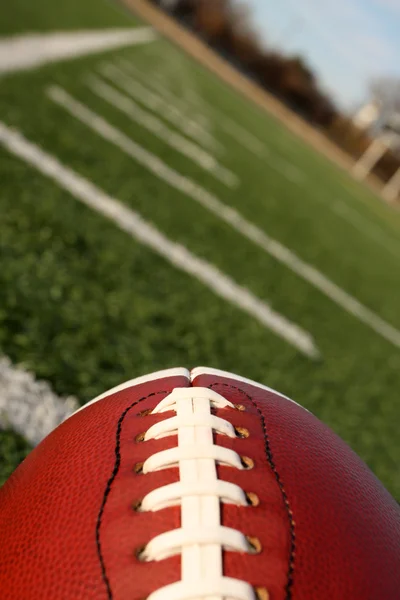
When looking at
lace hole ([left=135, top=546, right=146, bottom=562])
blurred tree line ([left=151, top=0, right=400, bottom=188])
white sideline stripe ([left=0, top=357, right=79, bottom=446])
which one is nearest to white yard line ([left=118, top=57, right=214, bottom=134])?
white sideline stripe ([left=0, top=357, right=79, bottom=446])

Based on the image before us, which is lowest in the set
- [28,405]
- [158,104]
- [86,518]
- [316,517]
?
[28,405]

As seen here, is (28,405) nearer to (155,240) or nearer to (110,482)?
(110,482)

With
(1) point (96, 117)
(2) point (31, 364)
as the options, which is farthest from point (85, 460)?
(1) point (96, 117)

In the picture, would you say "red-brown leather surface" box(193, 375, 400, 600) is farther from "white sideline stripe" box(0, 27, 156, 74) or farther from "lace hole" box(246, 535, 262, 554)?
"white sideline stripe" box(0, 27, 156, 74)

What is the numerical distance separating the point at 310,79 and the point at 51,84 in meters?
42.6

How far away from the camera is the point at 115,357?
91.0 inches

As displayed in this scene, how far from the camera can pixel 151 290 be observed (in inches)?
116

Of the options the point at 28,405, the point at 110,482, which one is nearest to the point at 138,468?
the point at 110,482

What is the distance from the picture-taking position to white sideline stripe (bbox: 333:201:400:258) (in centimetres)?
995

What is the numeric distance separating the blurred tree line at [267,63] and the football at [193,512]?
1528 inches

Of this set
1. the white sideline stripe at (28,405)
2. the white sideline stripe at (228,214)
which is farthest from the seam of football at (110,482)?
the white sideline stripe at (228,214)

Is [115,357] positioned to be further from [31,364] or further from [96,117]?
[96,117]

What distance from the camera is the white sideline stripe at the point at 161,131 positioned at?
6.22 m

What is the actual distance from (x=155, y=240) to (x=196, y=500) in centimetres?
271
